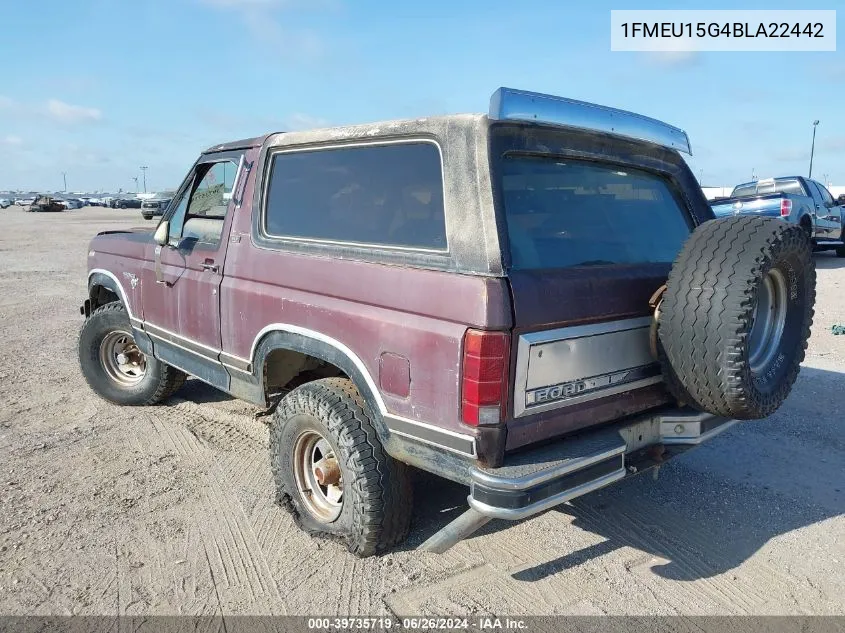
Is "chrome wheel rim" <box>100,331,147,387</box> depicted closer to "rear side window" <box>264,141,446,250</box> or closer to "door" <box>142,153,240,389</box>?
"door" <box>142,153,240,389</box>

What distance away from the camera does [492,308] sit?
238cm

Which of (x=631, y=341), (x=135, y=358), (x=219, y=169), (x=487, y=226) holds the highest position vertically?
(x=219, y=169)

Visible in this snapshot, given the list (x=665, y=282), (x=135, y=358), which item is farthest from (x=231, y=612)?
(x=135, y=358)

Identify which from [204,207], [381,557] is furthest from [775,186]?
[381,557]

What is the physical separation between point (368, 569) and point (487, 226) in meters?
1.69

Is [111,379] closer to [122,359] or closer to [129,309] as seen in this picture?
[122,359]

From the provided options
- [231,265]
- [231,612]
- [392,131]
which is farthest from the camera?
[231,265]

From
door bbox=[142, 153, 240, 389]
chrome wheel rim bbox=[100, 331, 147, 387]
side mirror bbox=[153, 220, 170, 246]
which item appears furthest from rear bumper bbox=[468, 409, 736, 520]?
chrome wheel rim bbox=[100, 331, 147, 387]

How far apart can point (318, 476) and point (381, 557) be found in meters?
0.50

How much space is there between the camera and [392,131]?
2971 millimetres

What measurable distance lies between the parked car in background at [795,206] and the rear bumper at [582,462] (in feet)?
30.4

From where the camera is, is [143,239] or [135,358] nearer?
[143,239]

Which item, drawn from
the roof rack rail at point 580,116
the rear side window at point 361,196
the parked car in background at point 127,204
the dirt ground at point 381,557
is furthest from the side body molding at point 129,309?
the parked car in background at point 127,204

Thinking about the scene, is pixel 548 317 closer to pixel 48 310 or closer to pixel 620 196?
pixel 620 196
